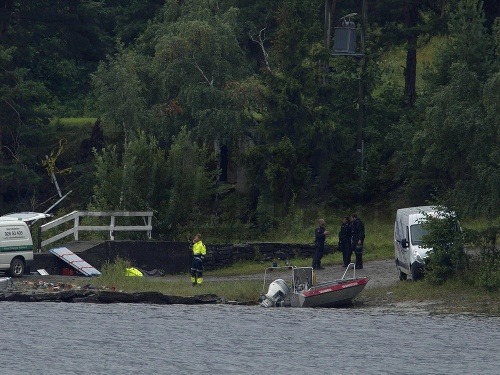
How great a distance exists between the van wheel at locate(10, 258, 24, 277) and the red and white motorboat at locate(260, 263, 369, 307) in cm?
822

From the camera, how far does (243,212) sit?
2194 inches

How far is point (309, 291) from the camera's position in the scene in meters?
38.6

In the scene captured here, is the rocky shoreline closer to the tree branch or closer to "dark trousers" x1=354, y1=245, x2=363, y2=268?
"dark trousers" x1=354, y1=245, x2=363, y2=268

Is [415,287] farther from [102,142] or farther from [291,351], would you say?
[102,142]

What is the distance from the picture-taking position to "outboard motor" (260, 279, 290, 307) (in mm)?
39250

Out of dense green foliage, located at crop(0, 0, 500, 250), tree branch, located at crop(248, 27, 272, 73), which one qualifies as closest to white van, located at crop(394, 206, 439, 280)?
dense green foliage, located at crop(0, 0, 500, 250)

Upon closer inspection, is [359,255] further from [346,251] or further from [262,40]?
[262,40]

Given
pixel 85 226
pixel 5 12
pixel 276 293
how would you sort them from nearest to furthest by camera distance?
pixel 276 293, pixel 85 226, pixel 5 12

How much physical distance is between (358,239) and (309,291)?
6001 mm

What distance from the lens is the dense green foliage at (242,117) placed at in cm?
4969

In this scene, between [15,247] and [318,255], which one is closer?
[15,247]

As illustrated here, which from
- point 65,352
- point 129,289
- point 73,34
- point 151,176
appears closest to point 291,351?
point 65,352

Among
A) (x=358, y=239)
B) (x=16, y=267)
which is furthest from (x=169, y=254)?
(x=358, y=239)

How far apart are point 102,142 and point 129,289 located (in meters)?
20.9
